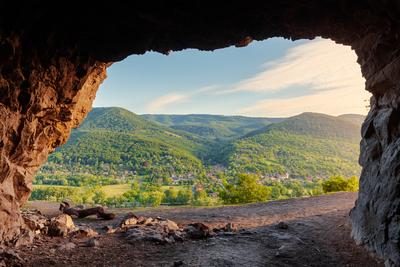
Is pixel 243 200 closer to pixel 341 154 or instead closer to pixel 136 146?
pixel 136 146

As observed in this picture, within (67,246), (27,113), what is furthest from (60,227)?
(27,113)

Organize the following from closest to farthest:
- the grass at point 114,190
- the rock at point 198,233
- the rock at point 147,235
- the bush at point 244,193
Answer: the rock at point 147,235 < the rock at point 198,233 < the bush at point 244,193 < the grass at point 114,190

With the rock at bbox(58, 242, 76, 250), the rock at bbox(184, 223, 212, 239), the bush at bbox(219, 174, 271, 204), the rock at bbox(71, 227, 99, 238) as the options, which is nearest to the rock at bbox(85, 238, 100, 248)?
the rock at bbox(58, 242, 76, 250)

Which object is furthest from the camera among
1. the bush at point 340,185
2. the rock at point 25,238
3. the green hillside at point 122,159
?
the green hillside at point 122,159

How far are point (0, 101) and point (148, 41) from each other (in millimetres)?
7666

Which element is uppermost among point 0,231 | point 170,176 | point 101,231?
point 0,231

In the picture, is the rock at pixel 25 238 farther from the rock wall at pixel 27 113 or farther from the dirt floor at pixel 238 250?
the dirt floor at pixel 238 250

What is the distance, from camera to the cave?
10977 millimetres

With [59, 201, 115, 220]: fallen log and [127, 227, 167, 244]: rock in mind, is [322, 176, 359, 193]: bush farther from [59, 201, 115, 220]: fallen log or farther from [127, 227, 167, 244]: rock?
[59, 201, 115, 220]: fallen log

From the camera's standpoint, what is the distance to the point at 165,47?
16.5 metres

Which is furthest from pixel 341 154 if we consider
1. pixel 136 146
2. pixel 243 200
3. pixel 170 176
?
pixel 243 200

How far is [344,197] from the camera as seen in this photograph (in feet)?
82.4

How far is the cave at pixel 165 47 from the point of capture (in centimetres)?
1098

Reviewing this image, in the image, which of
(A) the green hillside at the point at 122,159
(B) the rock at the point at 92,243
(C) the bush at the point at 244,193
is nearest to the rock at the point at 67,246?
(B) the rock at the point at 92,243
